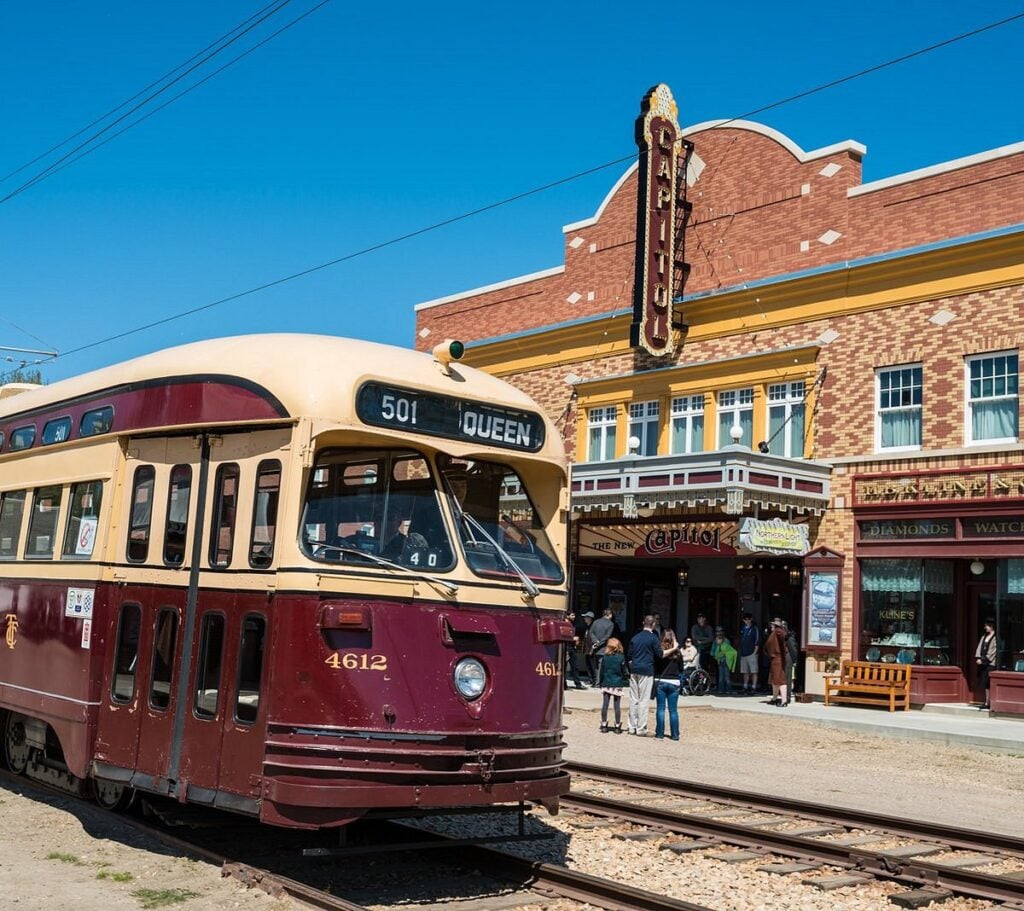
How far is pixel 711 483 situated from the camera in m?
23.3

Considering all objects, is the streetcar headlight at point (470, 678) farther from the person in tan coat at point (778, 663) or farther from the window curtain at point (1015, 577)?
the window curtain at point (1015, 577)

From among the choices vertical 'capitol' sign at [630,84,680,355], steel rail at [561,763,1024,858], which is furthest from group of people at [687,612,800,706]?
steel rail at [561,763,1024,858]

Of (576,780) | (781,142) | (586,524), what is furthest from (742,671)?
(576,780)

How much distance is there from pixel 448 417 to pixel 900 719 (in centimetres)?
1540

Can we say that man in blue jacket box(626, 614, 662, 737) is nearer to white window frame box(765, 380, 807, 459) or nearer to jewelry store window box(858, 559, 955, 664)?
jewelry store window box(858, 559, 955, 664)

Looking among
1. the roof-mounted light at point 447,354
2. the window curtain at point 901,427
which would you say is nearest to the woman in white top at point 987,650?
the window curtain at point 901,427

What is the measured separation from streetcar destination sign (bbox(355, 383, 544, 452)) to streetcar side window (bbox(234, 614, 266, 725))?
1.40 m

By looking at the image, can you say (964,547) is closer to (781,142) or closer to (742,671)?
(742,671)

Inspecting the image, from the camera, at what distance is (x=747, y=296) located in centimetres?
2628

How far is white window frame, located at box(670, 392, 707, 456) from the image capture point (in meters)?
27.3

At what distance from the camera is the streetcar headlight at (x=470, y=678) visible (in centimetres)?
739

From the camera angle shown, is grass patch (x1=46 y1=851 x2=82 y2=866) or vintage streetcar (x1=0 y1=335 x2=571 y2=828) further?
grass patch (x1=46 y1=851 x2=82 y2=866)

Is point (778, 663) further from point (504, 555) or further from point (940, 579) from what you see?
point (504, 555)

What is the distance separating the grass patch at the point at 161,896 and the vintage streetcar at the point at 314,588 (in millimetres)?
531
